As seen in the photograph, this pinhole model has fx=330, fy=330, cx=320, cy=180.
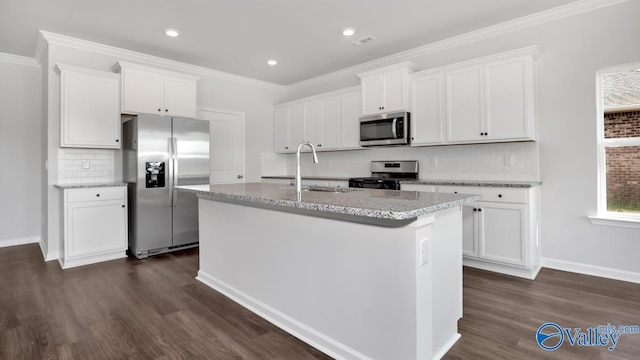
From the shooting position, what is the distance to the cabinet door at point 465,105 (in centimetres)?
345

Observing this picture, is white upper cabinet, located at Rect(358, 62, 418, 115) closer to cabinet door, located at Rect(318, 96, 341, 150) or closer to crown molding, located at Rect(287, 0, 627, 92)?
crown molding, located at Rect(287, 0, 627, 92)

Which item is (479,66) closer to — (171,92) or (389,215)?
(389,215)

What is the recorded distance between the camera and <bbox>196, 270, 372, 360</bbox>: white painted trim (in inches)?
71.4

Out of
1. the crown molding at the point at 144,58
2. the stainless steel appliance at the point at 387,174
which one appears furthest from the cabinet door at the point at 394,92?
the crown molding at the point at 144,58

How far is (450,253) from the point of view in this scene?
1.95 metres

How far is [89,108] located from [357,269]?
3643 mm

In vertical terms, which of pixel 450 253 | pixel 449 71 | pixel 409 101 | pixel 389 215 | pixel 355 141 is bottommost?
pixel 450 253

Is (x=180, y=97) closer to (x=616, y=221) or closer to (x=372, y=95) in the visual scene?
(x=372, y=95)

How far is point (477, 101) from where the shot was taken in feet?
11.3

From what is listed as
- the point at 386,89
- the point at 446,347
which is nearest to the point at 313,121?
the point at 386,89

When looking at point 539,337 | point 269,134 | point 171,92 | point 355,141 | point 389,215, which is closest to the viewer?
point 389,215

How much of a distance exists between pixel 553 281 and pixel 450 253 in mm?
1728

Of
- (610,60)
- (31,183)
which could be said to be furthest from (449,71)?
(31,183)

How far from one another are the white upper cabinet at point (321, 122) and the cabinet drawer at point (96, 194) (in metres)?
2.68
